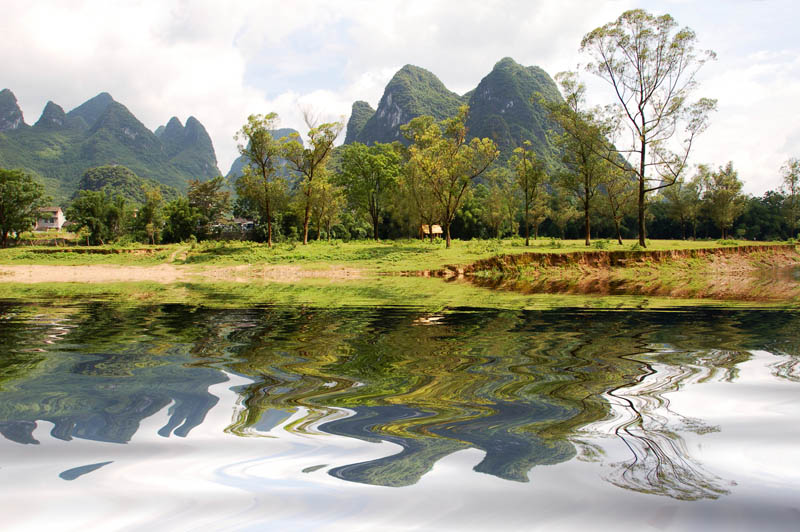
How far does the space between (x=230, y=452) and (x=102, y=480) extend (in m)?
0.57

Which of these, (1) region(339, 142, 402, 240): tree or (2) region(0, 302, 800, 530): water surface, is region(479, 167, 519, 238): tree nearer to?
(1) region(339, 142, 402, 240): tree

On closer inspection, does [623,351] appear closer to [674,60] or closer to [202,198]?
[674,60]

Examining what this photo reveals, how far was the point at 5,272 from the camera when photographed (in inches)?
1015

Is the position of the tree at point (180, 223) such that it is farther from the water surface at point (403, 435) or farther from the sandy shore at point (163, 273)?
the water surface at point (403, 435)

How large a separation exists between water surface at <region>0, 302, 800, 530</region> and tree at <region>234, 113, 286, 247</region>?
34.0 m

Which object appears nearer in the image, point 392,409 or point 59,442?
point 59,442

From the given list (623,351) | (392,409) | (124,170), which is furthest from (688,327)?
(124,170)

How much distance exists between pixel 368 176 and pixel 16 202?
4028 cm

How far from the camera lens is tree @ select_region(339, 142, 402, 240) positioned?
57.2 meters

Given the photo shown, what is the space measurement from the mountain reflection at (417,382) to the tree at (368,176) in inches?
1988

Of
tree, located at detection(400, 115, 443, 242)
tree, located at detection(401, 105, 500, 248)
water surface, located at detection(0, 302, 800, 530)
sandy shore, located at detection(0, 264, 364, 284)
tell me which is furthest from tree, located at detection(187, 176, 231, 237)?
water surface, located at detection(0, 302, 800, 530)

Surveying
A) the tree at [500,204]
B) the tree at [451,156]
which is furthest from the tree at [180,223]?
the tree at [500,204]

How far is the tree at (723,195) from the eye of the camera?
2299 inches

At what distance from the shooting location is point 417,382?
151 inches
